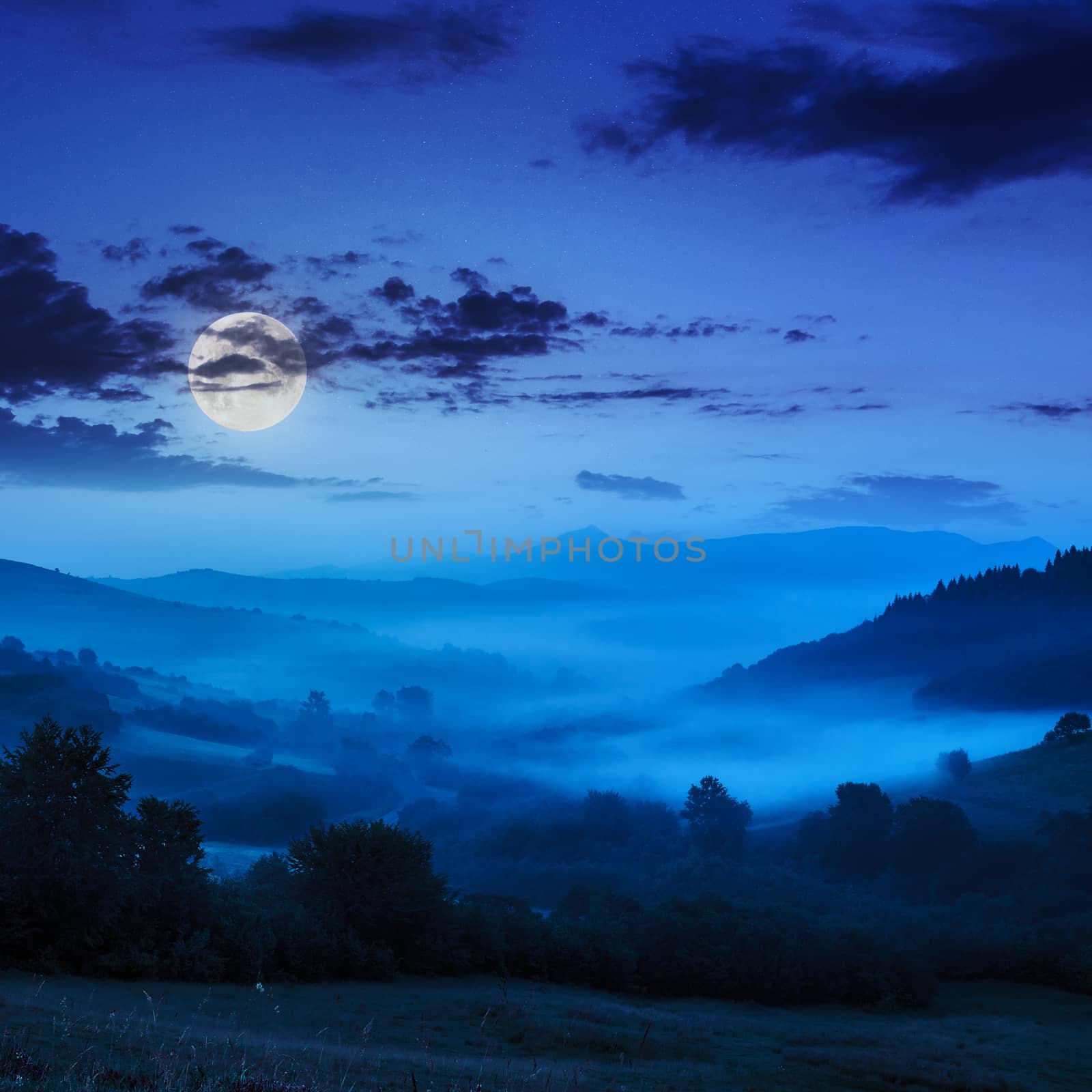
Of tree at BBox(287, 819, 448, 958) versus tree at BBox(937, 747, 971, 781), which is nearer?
tree at BBox(287, 819, 448, 958)

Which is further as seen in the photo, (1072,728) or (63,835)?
(1072,728)

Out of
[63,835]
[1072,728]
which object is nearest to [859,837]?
[1072,728]

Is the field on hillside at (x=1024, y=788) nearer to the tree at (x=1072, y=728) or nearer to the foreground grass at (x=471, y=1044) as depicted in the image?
the tree at (x=1072, y=728)

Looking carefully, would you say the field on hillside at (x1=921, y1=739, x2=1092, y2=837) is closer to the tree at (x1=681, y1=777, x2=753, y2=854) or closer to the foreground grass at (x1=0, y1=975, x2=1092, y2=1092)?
the tree at (x1=681, y1=777, x2=753, y2=854)

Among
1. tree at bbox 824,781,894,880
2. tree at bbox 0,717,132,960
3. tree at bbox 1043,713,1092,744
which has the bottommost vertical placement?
tree at bbox 824,781,894,880

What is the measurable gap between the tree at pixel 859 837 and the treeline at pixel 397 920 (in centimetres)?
1752

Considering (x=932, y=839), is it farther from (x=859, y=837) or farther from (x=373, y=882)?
(x=373, y=882)

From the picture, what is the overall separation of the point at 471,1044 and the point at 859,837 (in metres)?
104

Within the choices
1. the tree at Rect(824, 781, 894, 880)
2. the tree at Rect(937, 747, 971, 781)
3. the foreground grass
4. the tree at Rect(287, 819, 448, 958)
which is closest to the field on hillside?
the tree at Rect(937, 747, 971, 781)

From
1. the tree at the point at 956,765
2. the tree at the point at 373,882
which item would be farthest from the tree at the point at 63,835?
the tree at the point at 956,765

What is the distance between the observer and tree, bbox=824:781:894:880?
119625 millimetres

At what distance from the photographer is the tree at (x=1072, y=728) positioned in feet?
501

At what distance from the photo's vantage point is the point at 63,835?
118ft

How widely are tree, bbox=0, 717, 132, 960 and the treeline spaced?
0.07m
